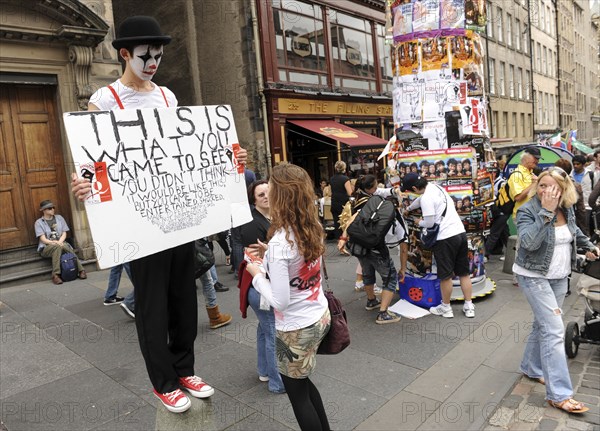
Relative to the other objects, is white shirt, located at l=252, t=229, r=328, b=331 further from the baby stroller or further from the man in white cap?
the baby stroller

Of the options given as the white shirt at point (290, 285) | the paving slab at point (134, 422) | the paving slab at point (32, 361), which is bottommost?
the paving slab at point (134, 422)

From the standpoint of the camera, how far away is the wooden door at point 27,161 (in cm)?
809

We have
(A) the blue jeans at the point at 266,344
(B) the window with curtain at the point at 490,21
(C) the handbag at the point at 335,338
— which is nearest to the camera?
(C) the handbag at the point at 335,338

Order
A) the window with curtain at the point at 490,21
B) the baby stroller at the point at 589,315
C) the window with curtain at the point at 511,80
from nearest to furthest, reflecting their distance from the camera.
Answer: the baby stroller at the point at 589,315 < the window with curtain at the point at 490,21 < the window with curtain at the point at 511,80

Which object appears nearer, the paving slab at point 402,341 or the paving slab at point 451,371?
the paving slab at point 451,371

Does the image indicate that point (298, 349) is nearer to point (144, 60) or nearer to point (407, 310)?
point (144, 60)

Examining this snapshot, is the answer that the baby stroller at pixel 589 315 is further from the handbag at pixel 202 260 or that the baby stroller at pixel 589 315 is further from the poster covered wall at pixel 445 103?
the handbag at pixel 202 260

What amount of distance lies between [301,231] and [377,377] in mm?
2200

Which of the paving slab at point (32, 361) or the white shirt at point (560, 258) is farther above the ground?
the white shirt at point (560, 258)

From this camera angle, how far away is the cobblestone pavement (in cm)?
338

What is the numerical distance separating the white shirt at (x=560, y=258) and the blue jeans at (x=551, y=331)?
52mm

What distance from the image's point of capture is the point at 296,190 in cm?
263

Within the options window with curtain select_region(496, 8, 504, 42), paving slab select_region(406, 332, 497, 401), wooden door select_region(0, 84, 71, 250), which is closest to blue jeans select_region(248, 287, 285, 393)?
paving slab select_region(406, 332, 497, 401)

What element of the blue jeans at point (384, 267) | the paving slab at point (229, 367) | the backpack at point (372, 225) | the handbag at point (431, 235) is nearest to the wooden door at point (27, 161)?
the paving slab at point (229, 367)
